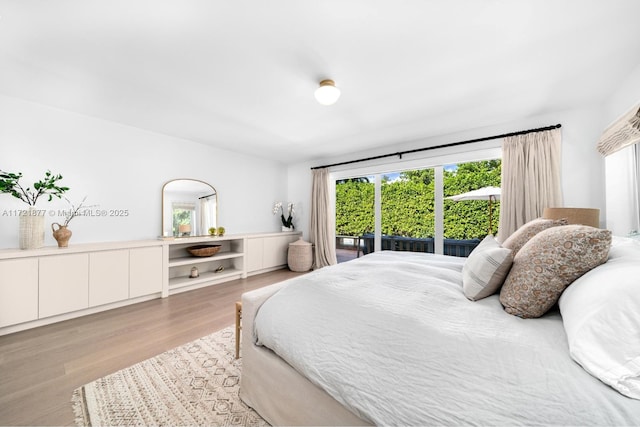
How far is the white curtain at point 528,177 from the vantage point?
2844mm

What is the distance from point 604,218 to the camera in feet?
8.59

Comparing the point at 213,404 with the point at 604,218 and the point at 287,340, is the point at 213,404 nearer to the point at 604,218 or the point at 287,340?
the point at 287,340

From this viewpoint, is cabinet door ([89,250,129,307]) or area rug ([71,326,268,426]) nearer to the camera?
area rug ([71,326,268,426])

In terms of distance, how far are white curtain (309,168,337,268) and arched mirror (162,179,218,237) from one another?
6.43 ft

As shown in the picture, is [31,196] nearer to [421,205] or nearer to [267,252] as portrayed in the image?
[267,252]

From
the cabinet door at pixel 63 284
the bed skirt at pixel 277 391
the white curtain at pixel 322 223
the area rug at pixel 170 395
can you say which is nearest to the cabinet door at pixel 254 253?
the white curtain at pixel 322 223

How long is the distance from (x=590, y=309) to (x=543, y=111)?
316 cm

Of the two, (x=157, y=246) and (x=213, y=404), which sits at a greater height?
(x=157, y=246)

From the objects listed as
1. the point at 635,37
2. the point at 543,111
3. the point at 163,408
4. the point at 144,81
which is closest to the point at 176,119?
the point at 144,81

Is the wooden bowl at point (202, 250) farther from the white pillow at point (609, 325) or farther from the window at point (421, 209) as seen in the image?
the white pillow at point (609, 325)

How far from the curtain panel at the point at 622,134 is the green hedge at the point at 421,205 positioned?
3.81 feet

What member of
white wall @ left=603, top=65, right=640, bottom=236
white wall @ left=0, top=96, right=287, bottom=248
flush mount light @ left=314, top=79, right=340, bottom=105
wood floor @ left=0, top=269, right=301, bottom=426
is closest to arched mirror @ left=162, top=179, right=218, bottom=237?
white wall @ left=0, top=96, right=287, bottom=248

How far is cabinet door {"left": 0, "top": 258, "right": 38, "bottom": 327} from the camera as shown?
224 cm

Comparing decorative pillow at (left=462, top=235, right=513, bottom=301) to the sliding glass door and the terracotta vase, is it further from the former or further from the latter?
the terracotta vase
